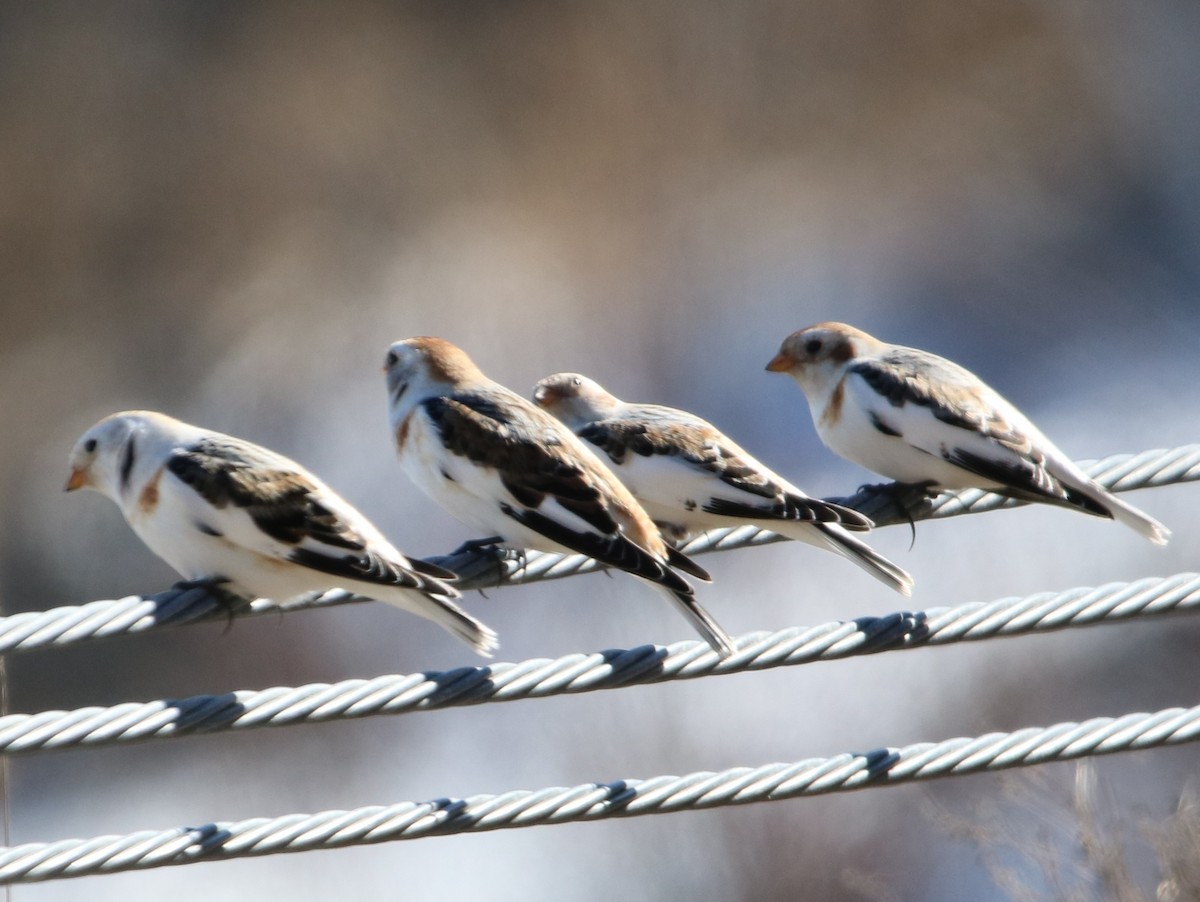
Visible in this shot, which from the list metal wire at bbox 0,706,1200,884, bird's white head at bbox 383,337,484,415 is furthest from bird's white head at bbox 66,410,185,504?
metal wire at bbox 0,706,1200,884

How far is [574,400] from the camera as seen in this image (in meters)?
4.53

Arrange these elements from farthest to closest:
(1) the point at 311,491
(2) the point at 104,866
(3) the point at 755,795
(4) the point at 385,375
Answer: (4) the point at 385,375
(1) the point at 311,491
(3) the point at 755,795
(2) the point at 104,866

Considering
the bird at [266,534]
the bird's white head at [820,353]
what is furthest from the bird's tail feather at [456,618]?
the bird's white head at [820,353]

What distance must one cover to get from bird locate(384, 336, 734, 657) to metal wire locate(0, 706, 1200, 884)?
19.4 inches

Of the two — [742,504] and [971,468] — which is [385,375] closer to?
[742,504]

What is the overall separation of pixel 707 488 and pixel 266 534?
1.21 meters

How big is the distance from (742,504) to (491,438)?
642 mm

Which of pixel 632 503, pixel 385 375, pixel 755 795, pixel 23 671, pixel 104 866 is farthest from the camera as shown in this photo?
pixel 23 671

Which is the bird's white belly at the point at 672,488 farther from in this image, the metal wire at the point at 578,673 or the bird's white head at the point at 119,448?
the bird's white head at the point at 119,448

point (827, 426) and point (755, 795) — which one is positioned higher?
point (827, 426)

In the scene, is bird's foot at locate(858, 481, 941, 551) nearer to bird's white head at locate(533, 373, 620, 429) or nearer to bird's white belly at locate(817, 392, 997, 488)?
bird's white belly at locate(817, 392, 997, 488)

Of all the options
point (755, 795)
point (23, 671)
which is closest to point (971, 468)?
point (755, 795)

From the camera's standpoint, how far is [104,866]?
252 cm

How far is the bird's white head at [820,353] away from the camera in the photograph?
15.1ft
